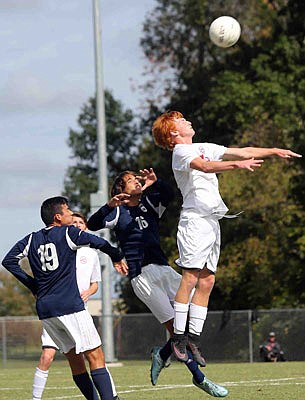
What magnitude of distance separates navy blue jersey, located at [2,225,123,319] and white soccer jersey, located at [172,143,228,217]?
106cm

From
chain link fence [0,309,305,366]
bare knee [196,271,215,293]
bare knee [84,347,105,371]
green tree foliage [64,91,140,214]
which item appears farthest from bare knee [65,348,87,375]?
green tree foliage [64,91,140,214]

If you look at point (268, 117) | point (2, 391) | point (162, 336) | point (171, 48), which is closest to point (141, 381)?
point (2, 391)

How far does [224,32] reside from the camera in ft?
48.2

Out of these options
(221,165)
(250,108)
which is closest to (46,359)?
(221,165)

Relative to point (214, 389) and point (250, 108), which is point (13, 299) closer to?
point (250, 108)

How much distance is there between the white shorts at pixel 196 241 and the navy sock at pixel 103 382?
130cm

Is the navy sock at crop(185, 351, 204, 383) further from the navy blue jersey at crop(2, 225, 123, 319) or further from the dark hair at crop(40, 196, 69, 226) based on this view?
the dark hair at crop(40, 196, 69, 226)

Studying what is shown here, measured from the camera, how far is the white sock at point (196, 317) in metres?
10.3

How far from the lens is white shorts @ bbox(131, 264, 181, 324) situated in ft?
35.5

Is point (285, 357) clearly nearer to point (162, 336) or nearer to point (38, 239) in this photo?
point (162, 336)

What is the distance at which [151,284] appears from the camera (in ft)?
35.4

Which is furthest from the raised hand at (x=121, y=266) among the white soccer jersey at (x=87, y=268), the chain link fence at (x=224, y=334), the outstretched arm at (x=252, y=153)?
the chain link fence at (x=224, y=334)

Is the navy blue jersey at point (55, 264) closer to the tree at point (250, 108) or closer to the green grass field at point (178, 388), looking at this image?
the green grass field at point (178, 388)

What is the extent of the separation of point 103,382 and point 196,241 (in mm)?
1586
